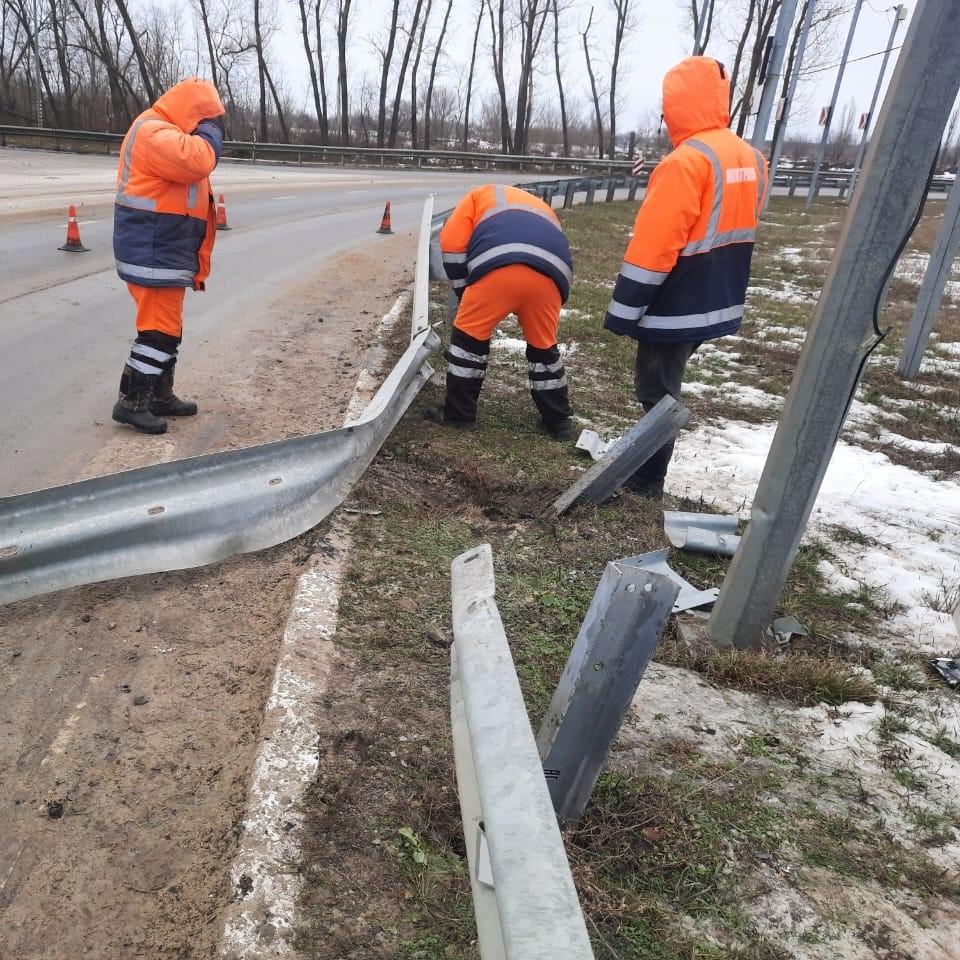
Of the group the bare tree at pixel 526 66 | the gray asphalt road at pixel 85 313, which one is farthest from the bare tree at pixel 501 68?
the gray asphalt road at pixel 85 313

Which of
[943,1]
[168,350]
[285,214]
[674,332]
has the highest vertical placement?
[943,1]

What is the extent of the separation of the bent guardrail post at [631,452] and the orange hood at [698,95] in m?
1.41

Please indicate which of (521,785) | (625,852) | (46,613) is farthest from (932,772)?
(46,613)

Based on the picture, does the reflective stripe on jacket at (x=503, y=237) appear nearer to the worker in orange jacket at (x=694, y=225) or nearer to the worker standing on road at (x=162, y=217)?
the worker in orange jacket at (x=694, y=225)

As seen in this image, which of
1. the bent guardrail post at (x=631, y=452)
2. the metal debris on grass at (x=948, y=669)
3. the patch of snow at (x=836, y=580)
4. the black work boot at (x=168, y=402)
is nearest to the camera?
the metal debris on grass at (x=948, y=669)

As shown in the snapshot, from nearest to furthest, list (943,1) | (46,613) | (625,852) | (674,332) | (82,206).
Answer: (625,852)
(943,1)
(46,613)
(674,332)
(82,206)

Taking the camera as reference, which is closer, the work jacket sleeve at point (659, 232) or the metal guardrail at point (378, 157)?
the work jacket sleeve at point (659, 232)

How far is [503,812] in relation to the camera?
4.24ft

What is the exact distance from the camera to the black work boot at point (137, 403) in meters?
5.15

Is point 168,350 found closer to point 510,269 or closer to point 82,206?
point 510,269

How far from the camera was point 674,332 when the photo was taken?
4551 mm

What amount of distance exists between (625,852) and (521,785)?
128 centimetres

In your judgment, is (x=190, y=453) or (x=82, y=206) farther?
(x=82, y=206)

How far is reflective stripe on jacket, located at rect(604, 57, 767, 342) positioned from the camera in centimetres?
422
